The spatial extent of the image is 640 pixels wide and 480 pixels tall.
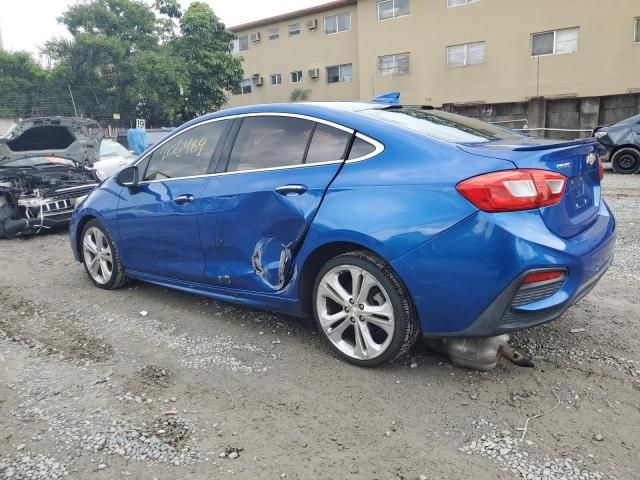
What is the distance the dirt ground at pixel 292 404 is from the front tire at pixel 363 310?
0.50 ft

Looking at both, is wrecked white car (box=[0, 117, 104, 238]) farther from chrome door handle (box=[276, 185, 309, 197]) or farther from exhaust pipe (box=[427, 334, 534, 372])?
→ exhaust pipe (box=[427, 334, 534, 372])

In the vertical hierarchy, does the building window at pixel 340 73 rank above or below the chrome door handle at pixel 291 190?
above

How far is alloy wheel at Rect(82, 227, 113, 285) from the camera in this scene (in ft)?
15.7

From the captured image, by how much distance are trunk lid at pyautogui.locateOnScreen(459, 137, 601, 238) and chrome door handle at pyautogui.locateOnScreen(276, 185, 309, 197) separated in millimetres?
967

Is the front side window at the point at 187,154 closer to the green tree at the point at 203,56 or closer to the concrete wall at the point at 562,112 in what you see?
the concrete wall at the point at 562,112

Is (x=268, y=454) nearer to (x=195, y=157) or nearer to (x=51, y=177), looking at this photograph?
(x=195, y=157)

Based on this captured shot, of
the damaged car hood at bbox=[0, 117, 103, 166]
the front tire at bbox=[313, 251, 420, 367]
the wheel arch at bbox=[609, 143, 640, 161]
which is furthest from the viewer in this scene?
the wheel arch at bbox=[609, 143, 640, 161]

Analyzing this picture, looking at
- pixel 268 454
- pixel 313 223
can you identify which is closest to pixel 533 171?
pixel 313 223

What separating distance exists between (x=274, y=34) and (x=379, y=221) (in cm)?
3286

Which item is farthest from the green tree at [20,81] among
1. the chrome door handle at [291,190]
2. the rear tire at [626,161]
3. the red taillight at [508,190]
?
the red taillight at [508,190]

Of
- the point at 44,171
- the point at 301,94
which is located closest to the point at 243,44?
the point at 301,94

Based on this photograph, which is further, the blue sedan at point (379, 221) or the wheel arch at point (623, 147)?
the wheel arch at point (623, 147)

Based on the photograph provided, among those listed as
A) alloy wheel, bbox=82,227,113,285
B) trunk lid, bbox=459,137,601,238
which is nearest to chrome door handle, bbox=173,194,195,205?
alloy wheel, bbox=82,227,113,285

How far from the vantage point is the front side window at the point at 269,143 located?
133 inches
